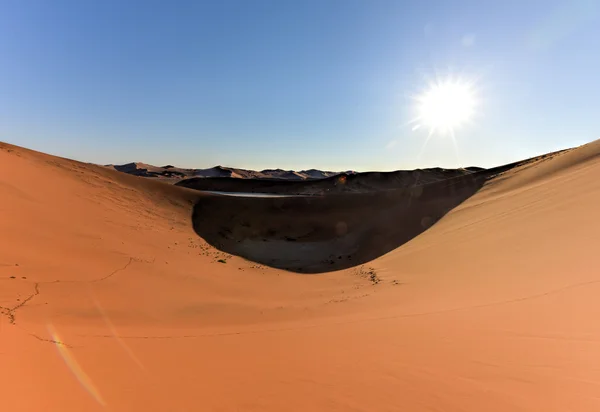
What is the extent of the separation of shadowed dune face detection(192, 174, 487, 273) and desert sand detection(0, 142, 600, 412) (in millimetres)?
2714

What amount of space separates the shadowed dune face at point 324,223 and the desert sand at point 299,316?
271cm

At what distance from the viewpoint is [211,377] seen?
10.7 ft

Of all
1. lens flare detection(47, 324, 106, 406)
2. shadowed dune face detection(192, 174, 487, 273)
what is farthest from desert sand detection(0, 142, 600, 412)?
shadowed dune face detection(192, 174, 487, 273)

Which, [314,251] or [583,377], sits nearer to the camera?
[583,377]

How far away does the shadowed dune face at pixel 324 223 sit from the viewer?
52.2ft

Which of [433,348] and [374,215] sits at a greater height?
[374,215]

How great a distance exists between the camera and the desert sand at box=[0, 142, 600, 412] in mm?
2855

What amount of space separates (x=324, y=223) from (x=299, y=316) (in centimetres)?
1516

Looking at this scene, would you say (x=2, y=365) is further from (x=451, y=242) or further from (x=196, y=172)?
(x=196, y=172)

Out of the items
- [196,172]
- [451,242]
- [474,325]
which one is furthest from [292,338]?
[196,172]

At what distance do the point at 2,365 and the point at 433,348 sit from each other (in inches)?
182

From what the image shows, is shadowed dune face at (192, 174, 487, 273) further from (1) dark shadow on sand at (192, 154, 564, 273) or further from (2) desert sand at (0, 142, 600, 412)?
(2) desert sand at (0, 142, 600, 412)

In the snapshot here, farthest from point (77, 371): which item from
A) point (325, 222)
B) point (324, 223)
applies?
point (325, 222)

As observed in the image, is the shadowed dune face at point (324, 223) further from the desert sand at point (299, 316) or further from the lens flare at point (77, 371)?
the lens flare at point (77, 371)
